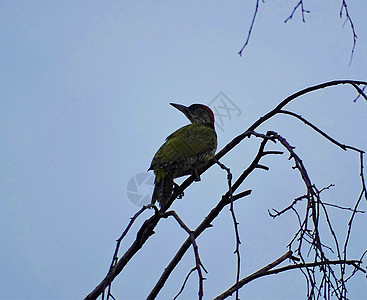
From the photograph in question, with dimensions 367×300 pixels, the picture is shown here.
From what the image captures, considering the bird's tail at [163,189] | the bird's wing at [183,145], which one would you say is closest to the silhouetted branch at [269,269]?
the bird's tail at [163,189]

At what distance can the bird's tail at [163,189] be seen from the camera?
453 centimetres

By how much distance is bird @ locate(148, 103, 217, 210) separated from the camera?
15.9ft

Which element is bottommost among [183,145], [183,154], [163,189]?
[163,189]

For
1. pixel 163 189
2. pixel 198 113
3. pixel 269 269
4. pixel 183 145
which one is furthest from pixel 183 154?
pixel 269 269

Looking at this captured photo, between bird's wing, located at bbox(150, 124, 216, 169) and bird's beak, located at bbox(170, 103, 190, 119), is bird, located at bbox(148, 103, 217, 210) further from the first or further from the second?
bird's beak, located at bbox(170, 103, 190, 119)

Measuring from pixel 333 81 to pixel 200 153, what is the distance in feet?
9.63

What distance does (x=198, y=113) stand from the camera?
722 centimetres

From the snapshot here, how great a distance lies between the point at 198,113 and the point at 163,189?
270cm

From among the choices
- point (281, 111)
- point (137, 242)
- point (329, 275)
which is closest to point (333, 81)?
point (281, 111)

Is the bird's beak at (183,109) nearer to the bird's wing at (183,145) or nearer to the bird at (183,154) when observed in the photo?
the bird at (183,154)

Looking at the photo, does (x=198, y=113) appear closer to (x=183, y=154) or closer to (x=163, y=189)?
(x=183, y=154)

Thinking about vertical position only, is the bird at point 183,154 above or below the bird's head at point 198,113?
below

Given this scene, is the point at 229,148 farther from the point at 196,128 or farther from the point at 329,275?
the point at 196,128

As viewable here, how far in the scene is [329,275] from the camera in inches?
100.0
